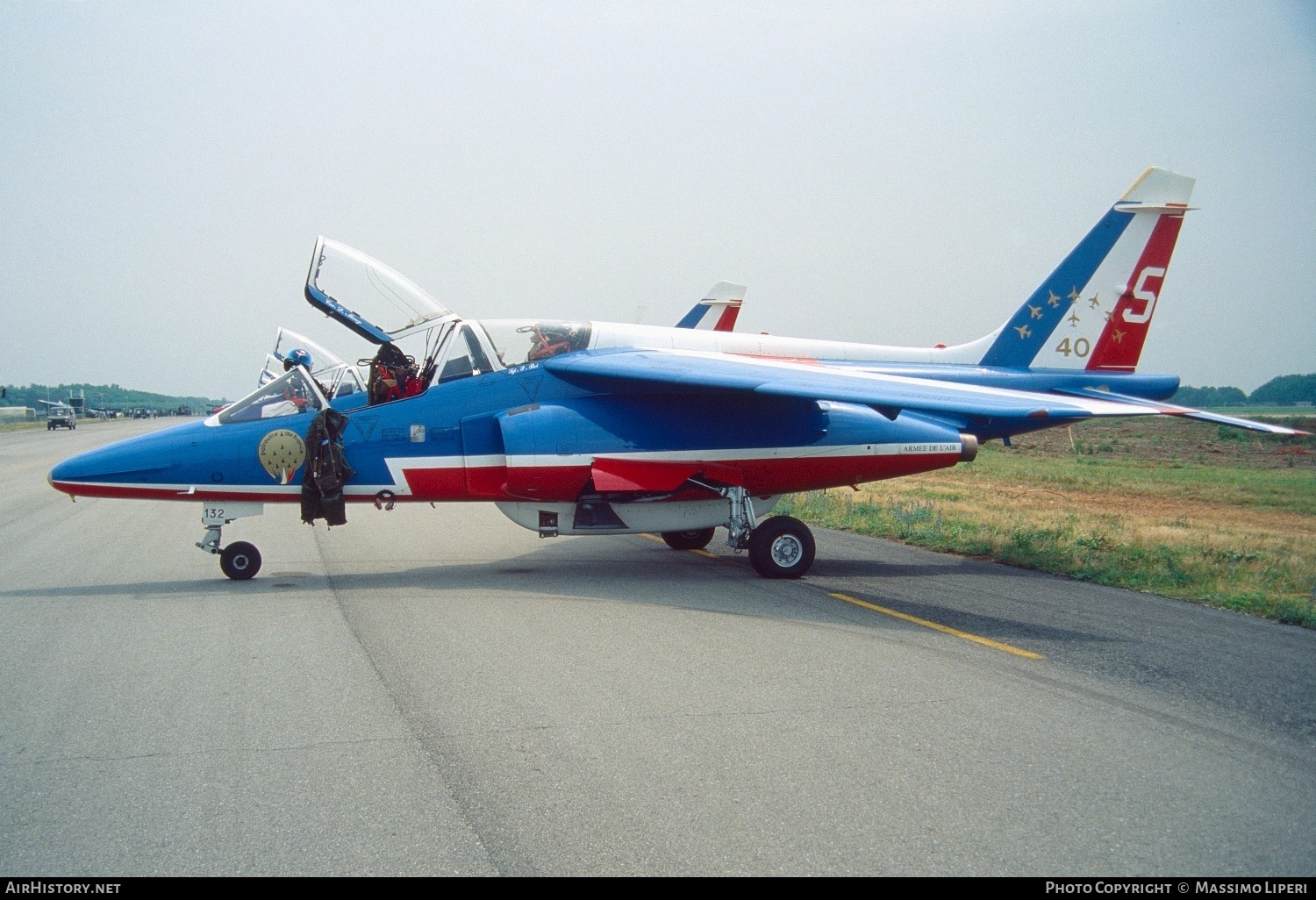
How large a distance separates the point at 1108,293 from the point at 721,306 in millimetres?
16612

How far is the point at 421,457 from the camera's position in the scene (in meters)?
9.95

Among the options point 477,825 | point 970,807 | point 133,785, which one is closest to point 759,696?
point 970,807

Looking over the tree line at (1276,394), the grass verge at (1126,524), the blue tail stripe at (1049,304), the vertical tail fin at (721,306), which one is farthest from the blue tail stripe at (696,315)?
the tree line at (1276,394)

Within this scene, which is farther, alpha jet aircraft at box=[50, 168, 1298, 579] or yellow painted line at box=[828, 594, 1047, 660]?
alpha jet aircraft at box=[50, 168, 1298, 579]

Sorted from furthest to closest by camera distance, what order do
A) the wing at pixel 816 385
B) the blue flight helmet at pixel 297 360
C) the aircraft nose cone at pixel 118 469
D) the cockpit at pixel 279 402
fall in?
the blue flight helmet at pixel 297 360 < the cockpit at pixel 279 402 < the aircraft nose cone at pixel 118 469 < the wing at pixel 816 385

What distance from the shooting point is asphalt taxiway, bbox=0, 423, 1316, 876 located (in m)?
3.53

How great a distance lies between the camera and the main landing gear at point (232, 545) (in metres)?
9.48

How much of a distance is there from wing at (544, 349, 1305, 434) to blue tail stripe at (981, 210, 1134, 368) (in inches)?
88.7

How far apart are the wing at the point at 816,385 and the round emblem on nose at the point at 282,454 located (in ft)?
9.45

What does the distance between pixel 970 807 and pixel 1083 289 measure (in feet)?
35.1

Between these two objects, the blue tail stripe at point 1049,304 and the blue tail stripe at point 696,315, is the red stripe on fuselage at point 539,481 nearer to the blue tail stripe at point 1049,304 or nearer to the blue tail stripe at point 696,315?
the blue tail stripe at point 1049,304

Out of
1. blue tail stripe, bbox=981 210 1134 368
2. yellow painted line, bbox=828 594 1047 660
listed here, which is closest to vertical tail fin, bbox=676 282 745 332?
blue tail stripe, bbox=981 210 1134 368

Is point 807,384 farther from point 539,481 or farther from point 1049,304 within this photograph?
point 1049,304

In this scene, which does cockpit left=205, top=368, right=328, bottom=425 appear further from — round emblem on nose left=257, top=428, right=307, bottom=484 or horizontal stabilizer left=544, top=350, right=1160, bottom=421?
horizontal stabilizer left=544, top=350, right=1160, bottom=421
